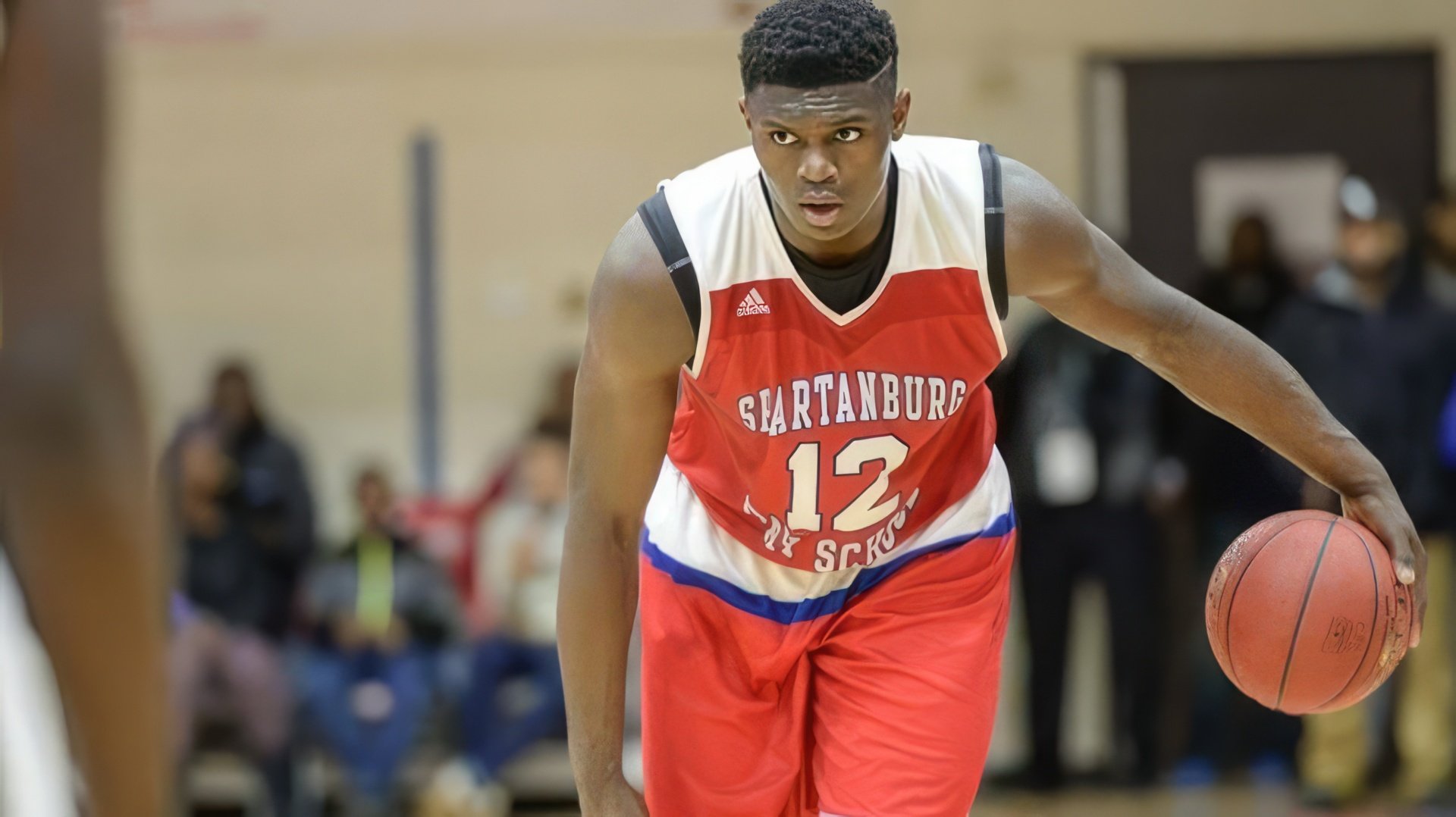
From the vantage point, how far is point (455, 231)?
7738mm

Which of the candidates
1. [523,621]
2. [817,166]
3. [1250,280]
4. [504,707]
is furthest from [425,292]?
[817,166]

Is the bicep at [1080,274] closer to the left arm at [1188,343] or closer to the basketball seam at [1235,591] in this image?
the left arm at [1188,343]

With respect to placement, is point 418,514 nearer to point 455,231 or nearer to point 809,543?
point 455,231

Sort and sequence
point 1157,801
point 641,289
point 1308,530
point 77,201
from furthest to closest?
point 1157,801, point 1308,530, point 641,289, point 77,201

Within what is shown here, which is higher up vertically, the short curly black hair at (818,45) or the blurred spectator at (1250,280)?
the short curly black hair at (818,45)

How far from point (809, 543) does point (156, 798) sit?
6.66ft

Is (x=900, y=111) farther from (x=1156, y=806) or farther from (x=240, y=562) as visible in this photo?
(x=1156, y=806)

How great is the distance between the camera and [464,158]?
305 inches

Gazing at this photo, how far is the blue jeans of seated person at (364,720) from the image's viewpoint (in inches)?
252

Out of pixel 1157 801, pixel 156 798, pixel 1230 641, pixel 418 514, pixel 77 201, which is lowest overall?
pixel 1157 801

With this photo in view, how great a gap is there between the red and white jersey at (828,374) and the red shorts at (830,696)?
0.20 feet

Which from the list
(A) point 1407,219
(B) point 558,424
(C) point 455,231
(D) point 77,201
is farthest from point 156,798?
(A) point 1407,219

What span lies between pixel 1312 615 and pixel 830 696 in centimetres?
83

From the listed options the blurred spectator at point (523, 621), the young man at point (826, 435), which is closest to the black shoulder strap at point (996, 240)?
the young man at point (826, 435)
